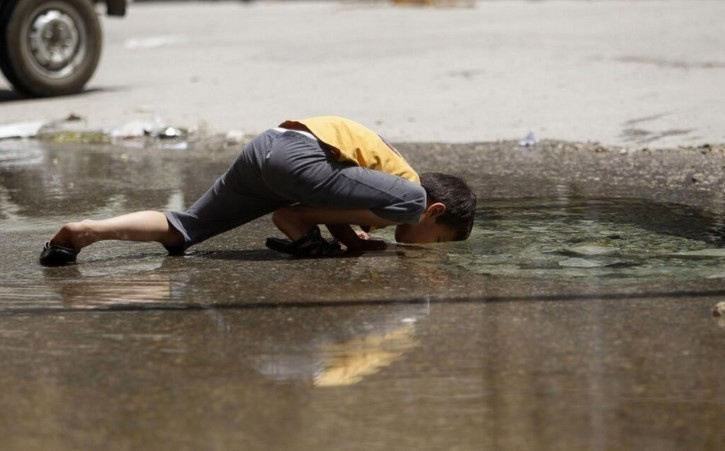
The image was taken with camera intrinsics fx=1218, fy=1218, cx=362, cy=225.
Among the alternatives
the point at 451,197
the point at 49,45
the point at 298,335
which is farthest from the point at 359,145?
the point at 49,45

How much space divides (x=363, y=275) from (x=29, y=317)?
1.24 meters

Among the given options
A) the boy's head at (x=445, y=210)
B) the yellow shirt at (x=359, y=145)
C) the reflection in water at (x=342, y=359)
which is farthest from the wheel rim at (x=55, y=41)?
the reflection in water at (x=342, y=359)

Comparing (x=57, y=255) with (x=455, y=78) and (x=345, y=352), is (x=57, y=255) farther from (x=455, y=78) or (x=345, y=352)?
(x=455, y=78)

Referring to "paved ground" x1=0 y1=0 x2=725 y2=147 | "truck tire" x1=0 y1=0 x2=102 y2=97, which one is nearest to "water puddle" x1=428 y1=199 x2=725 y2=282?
"paved ground" x1=0 y1=0 x2=725 y2=147

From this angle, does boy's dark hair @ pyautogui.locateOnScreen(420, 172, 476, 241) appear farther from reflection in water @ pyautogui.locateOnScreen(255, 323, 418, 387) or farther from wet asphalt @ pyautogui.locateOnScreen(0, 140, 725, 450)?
reflection in water @ pyautogui.locateOnScreen(255, 323, 418, 387)

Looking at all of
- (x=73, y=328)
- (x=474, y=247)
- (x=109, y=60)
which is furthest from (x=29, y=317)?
(x=109, y=60)

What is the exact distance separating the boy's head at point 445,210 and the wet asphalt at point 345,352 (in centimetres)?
9

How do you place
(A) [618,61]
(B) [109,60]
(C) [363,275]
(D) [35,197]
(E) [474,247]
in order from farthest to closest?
1. (B) [109,60]
2. (A) [618,61]
3. (D) [35,197]
4. (E) [474,247]
5. (C) [363,275]

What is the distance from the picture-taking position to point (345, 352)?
3648 mm

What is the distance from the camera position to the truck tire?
10375mm

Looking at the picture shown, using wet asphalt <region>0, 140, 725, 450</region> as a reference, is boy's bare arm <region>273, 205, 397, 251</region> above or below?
above

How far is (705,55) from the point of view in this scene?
35.5ft

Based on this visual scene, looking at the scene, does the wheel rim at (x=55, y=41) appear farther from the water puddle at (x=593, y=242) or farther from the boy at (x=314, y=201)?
the boy at (x=314, y=201)

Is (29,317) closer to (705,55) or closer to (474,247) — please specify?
Answer: (474,247)
